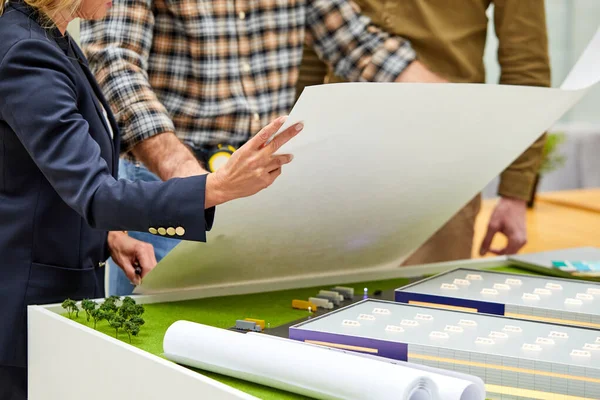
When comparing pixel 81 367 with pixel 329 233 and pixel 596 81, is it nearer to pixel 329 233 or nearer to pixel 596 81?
pixel 329 233

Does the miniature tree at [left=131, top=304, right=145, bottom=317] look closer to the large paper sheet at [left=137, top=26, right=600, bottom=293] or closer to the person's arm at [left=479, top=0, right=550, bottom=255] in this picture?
the large paper sheet at [left=137, top=26, right=600, bottom=293]

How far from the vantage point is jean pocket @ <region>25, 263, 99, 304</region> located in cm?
134

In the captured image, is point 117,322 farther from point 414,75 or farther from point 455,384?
point 414,75

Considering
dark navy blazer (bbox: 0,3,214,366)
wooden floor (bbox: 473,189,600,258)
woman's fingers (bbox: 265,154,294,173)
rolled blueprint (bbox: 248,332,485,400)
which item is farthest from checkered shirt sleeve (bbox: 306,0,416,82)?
wooden floor (bbox: 473,189,600,258)

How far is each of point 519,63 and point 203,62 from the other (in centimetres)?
101

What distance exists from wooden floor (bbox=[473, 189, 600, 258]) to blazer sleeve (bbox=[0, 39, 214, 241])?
3881 mm

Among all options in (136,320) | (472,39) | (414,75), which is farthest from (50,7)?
(472,39)

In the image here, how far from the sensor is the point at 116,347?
3.71 ft

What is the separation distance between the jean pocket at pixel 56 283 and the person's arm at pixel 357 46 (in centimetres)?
87

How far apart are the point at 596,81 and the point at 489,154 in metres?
0.24

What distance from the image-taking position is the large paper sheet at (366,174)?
126cm

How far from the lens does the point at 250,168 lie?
3.73 ft

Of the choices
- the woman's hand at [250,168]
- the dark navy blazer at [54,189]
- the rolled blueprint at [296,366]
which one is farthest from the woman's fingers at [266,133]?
the rolled blueprint at [296,366]

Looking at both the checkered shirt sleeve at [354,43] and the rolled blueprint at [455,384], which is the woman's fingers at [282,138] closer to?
the rolled blueprint at [455,384]
